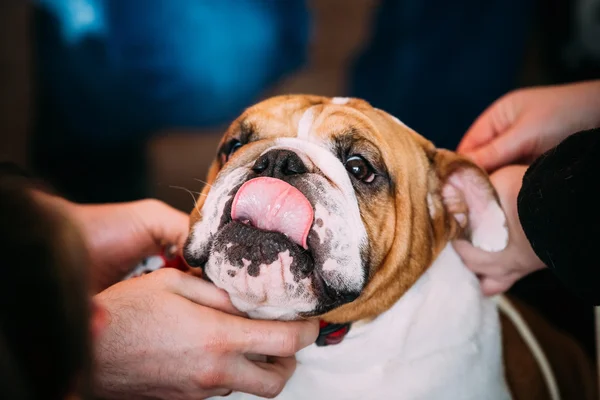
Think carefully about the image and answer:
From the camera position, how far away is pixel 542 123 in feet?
6.01

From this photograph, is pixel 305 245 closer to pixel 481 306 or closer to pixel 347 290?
pixel 347 290

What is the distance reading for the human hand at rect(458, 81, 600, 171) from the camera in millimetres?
1827

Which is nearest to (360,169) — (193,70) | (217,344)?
(217,344)

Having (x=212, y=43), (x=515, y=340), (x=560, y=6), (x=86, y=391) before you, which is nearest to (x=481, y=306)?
(x=515, y=340)

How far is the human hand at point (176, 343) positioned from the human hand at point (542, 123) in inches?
36.5

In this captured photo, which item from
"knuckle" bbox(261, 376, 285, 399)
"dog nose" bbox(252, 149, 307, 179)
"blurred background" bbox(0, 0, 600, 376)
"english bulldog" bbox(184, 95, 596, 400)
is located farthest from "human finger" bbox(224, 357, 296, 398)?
"blurred background" bbox(0, 0, 600, 376)

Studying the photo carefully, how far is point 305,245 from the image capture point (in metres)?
1.31

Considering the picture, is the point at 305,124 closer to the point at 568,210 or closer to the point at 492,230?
the point at 492,230

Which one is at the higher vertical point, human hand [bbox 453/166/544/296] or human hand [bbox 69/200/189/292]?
human hand [bbox 453/166/544/296]

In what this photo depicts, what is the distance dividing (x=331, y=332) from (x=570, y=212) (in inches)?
26.5

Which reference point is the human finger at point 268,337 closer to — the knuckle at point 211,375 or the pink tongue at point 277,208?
the knuckle at point 211,375

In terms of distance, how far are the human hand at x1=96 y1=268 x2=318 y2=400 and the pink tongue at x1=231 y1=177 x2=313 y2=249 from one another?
0.82 feet

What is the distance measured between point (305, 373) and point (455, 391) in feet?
1.36

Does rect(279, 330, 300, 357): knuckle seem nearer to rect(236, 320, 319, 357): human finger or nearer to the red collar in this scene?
rect(236, 320, 319, 357): human finger
